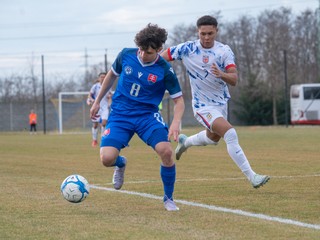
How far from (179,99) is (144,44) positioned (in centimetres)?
73

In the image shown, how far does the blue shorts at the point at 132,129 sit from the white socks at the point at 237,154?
4.81 ft

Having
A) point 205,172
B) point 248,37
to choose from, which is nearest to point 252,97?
point 248,37

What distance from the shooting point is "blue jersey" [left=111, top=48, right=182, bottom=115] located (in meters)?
7.78

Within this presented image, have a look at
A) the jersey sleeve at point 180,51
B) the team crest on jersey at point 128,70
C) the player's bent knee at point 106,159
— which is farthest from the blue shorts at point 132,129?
the jersey sleeve at point 180,51

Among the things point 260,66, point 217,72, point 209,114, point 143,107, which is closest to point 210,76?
point 209,114

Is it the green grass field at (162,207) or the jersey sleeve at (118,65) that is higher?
the jersey sleeve at (118,65)

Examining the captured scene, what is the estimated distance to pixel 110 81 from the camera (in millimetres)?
8133

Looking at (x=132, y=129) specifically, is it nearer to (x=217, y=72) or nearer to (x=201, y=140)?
(x=217, y=72)

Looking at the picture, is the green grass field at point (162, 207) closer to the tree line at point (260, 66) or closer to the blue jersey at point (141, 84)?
the blue jersey at point (141, 84)

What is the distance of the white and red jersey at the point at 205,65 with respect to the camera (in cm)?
930

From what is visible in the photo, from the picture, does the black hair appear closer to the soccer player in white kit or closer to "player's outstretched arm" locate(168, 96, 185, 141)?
the soccer player in white kit

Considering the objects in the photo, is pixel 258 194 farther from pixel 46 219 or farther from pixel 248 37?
pixel 248 37

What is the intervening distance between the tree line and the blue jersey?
4442 centimetres

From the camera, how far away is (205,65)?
30.7 feet
